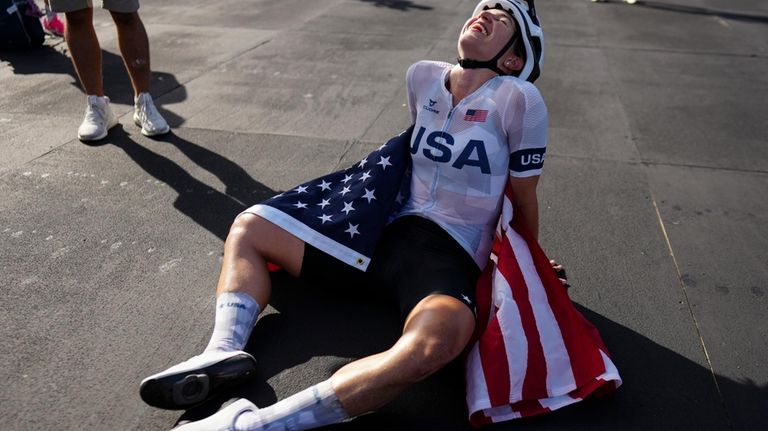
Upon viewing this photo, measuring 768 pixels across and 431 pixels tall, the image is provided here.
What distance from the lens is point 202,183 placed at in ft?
13.1

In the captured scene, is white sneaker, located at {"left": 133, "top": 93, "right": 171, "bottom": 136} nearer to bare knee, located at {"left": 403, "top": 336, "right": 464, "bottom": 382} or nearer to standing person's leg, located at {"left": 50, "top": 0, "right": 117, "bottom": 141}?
standing person's leg, located at {"left": 50, "top": 0, "right": 117, "bottom": 141}

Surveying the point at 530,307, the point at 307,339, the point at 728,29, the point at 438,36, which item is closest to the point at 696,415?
the point at 530,307

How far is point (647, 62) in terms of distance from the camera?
7.06 meters

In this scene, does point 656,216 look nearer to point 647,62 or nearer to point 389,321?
point 389,321

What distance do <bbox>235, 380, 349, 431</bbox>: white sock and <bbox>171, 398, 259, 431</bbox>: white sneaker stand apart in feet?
0.06

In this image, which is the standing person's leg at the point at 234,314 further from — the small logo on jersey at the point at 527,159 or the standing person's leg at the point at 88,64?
the standing person's leg at the point at 88,64

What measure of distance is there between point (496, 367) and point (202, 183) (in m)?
2.36

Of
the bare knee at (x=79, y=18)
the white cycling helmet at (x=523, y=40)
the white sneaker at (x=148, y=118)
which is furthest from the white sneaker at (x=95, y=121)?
the white cycling helmet at (x=523, y=40)

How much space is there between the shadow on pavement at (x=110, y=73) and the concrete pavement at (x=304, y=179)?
1.3 inches

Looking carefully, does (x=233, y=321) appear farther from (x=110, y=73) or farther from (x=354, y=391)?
(x=110, y=73)

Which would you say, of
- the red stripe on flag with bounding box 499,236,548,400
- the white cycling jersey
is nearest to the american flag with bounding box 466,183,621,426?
the red stripe on flag with bounding box 499,236,548,400

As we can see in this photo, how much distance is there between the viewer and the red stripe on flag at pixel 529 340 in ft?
7.51

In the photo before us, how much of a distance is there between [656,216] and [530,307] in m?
1.82

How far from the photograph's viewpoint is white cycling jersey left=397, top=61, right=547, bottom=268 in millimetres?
2514
